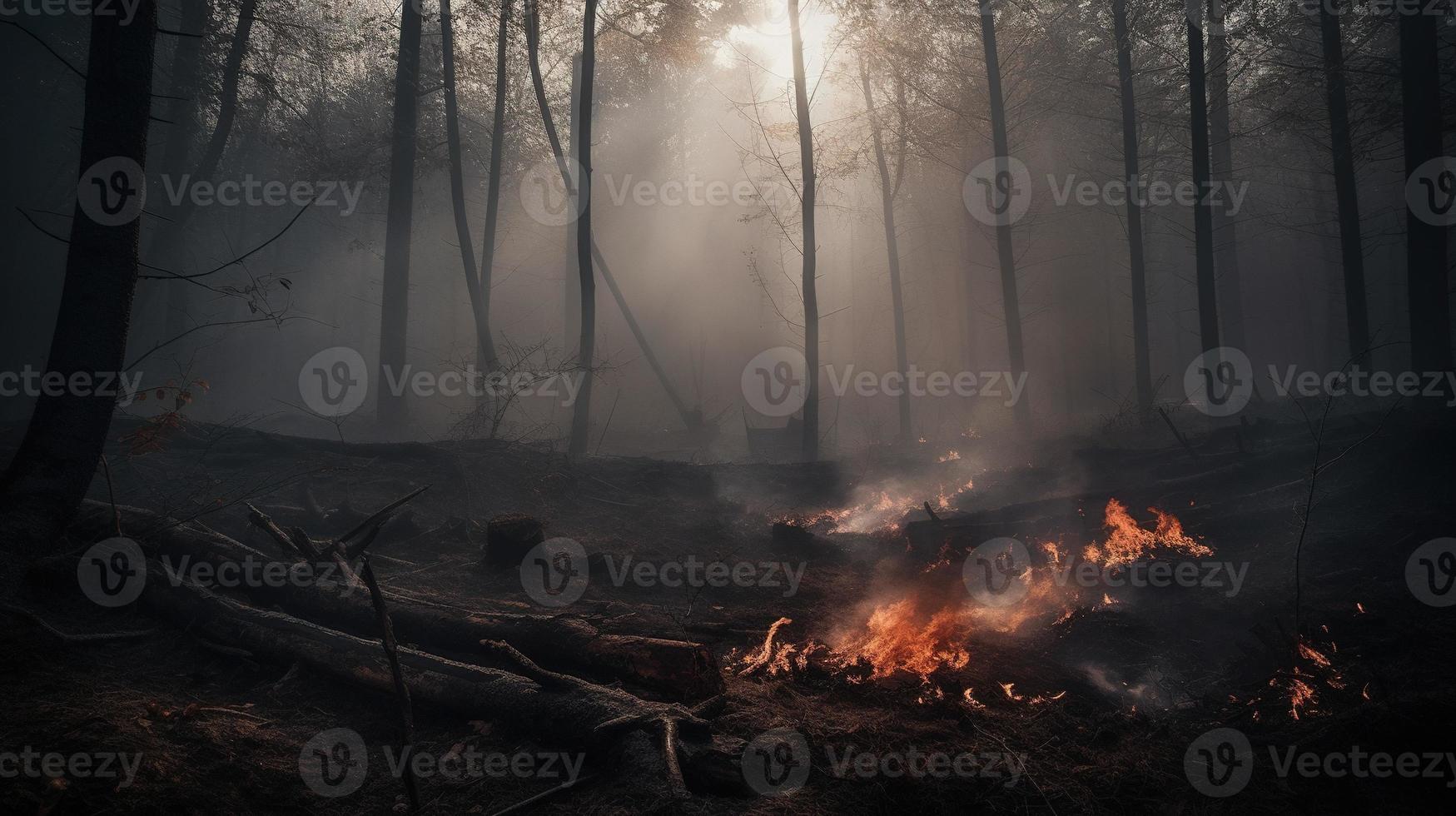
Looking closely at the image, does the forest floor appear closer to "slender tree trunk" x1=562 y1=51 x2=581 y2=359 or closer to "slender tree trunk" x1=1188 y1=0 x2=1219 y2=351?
"slender tree trunk" x1=1188 y1=0 x2=1219 y2=351

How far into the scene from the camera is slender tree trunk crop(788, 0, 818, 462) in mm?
15406

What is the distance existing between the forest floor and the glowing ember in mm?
176

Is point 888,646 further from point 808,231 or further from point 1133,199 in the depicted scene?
point 1133,199

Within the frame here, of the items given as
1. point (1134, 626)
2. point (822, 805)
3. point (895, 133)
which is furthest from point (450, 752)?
point (895, 133)

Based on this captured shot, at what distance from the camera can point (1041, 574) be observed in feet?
24.5

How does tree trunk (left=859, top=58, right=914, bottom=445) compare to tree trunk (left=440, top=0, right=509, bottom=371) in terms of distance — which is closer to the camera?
tree trunk (left=440, top=0, right=509, bottom=371)

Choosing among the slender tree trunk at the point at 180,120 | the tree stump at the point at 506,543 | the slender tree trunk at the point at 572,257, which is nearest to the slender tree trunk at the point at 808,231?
the slender tree trunk at the point at 572,257

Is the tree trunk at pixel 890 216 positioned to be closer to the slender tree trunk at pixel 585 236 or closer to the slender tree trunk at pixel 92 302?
the slender tree trunk at pixel 585 236

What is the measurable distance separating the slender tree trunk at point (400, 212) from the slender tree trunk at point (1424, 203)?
19682mm

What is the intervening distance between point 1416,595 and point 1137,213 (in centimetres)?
1407

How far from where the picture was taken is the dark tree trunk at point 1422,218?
1018cm

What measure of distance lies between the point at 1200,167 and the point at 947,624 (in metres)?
13.0

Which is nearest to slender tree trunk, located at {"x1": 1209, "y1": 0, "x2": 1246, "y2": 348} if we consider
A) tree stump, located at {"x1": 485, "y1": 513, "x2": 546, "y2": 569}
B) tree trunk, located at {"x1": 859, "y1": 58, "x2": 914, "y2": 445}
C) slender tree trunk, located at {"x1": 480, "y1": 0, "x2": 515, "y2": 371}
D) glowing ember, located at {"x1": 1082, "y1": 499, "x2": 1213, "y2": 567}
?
tree trunk, located at {"x1": 859, "y1": 58, "x2": 914, "y2": 445}

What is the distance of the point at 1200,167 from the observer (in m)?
13.8
